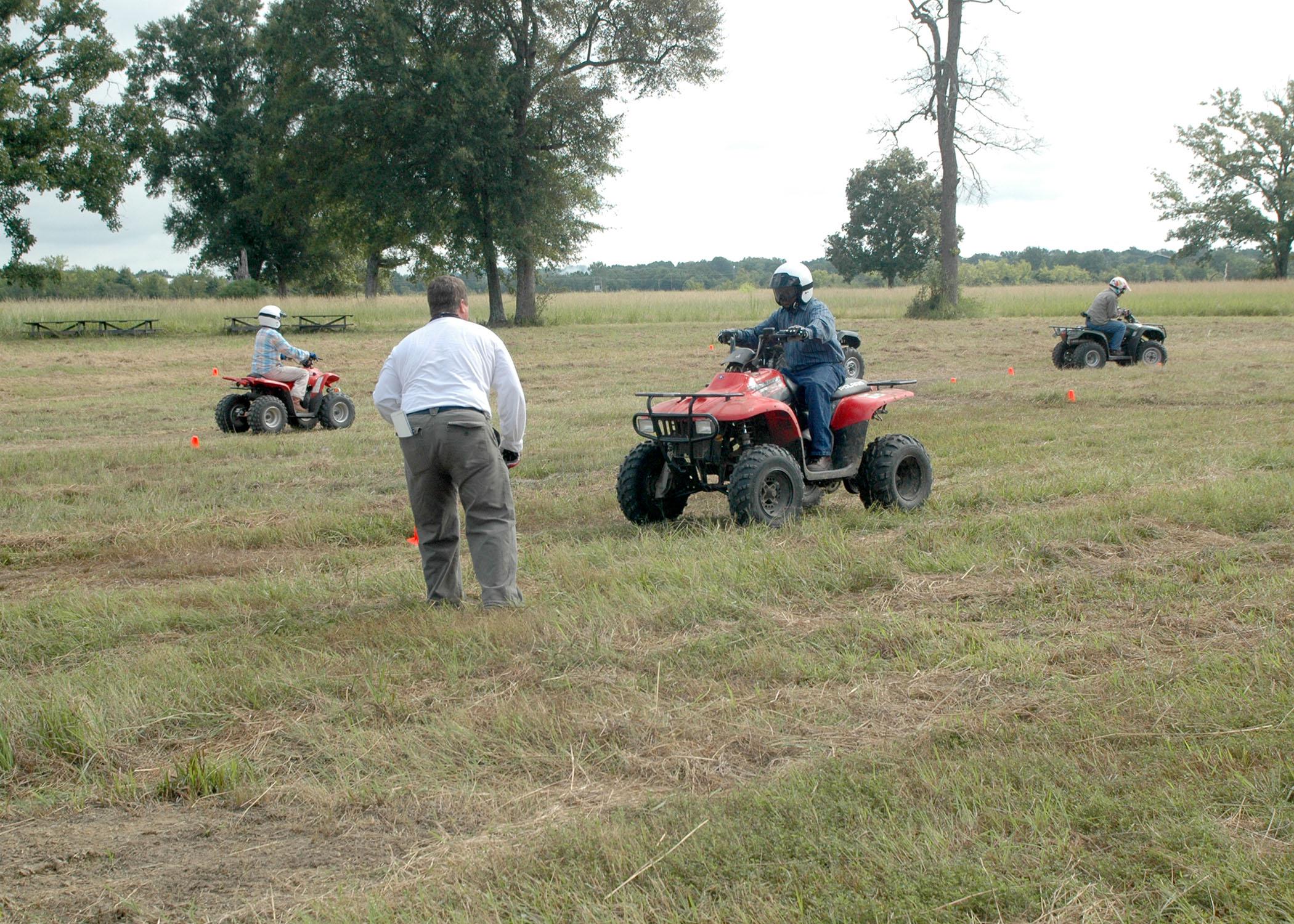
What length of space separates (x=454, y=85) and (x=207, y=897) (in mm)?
35320

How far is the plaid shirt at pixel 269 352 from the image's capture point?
15.6 metres

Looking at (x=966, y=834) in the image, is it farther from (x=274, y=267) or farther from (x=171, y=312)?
(x=274, y=267)

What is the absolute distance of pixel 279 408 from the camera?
15.7m

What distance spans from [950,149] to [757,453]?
32.9 meters

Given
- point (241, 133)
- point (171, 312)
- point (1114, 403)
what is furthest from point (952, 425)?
point (241, 133)

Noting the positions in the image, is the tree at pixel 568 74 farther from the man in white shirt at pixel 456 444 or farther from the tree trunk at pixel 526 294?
the man in white shirt at pixel 456 444

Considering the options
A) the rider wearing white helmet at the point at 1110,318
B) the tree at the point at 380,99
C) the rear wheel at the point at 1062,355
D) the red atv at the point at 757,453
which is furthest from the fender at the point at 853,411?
the tree at the point at 380,99

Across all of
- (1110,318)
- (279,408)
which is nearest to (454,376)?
(279,408)

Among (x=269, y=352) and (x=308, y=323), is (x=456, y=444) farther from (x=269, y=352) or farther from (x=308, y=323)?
(x=308, y=323)

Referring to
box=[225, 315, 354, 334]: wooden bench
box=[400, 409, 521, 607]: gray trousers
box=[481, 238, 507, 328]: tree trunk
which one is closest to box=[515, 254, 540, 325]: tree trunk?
box=[481, 238, 507, 328]: tree trunk

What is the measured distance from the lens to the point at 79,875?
3.44 meters

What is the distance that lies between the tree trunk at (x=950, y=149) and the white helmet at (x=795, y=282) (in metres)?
30.8

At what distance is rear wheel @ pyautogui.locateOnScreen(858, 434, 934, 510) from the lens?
8.52 meters

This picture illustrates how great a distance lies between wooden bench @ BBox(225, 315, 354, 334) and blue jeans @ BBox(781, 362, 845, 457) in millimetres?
31608
